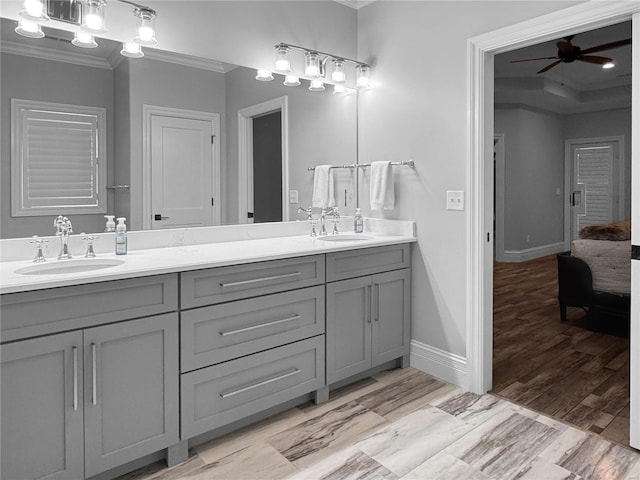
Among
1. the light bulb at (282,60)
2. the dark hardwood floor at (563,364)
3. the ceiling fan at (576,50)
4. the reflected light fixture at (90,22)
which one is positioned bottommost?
the dark hardwood floor at (563,364)

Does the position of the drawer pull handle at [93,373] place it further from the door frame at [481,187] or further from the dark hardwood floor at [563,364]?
the dark hardwood floor at [563,364]

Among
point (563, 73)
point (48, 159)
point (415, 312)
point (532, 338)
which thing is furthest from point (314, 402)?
point (563, 73)

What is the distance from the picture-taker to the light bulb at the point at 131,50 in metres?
2.26

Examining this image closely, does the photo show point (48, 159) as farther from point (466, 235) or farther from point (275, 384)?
point (466, 235)

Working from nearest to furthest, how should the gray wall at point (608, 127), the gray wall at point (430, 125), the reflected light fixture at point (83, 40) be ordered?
the reflected light fixture at point (83, 40)
the gray wall at point (430, 125)
the gray wall at point (608, 127)

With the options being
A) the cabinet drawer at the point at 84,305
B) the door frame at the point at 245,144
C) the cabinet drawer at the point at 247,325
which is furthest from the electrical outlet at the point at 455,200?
the cabinet drawer at the point at 84,305

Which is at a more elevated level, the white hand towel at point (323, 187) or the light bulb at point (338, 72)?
the light bulb at point (338, 72)

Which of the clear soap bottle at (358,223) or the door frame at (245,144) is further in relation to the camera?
the clear soap bottle at (358,223)

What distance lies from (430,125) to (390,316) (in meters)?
1.16

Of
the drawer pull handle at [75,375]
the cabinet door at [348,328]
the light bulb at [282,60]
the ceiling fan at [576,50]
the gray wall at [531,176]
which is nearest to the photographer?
the drawer pull handle at [75,375]

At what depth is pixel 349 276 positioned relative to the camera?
2.55m

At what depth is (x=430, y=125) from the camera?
9.19 feet

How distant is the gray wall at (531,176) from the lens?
23.6 feet

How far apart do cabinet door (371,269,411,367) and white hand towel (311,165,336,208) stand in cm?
68
